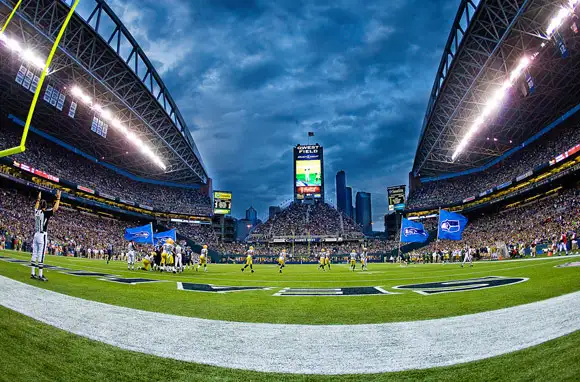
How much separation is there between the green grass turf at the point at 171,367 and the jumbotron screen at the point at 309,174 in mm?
68962

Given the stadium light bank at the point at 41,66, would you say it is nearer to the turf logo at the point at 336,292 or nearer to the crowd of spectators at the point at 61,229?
the crowd of spectators at the point at 61,229

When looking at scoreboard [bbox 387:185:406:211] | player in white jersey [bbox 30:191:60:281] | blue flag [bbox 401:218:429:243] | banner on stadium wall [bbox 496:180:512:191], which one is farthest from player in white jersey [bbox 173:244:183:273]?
scoreboard [bbox 387:185:406:211]

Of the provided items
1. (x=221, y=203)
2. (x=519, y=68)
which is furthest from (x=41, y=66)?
(x=221, y=203)

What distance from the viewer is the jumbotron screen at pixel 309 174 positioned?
72.1m

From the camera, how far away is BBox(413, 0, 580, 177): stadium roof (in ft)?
88.2

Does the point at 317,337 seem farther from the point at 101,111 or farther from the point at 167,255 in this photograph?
the point at 101,111

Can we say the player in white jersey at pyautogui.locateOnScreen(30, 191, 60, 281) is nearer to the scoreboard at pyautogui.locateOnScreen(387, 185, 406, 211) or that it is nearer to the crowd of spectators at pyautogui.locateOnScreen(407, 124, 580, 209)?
the crowd of spectators at pyautogui.locateOnScreen(407, 124, 580, 209)

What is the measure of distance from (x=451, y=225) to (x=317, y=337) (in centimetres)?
2035

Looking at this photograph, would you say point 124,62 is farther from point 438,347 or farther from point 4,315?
point 438,347

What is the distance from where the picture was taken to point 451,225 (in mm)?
21297

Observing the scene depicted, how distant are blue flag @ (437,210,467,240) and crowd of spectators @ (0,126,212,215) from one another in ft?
154

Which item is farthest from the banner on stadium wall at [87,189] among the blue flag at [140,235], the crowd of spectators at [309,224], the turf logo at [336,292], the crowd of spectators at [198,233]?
the turf logo at [336,292]

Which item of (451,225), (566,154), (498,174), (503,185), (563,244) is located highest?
(498,174)

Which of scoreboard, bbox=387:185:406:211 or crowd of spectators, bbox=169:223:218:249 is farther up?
scoreboard, bbox=387:185:406:211
